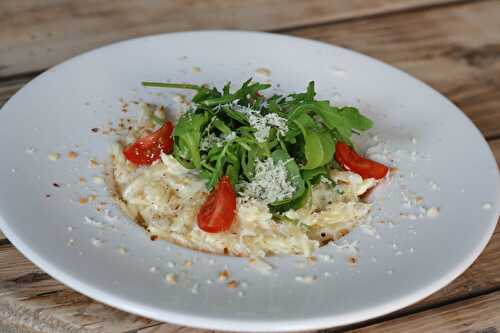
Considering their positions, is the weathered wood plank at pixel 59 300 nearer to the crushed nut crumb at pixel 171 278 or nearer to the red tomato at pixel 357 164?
the crushed nut crumb at pixel 171 278

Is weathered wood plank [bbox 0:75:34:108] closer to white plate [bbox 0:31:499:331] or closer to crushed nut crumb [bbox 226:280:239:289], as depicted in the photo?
white plate [bbox 0:31:499:331]

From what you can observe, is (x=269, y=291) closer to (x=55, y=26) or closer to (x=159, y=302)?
(x=159, y=302)

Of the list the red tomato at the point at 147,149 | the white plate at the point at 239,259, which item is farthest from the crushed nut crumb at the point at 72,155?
the red tomato at the point at 147,149

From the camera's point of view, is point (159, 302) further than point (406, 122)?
No

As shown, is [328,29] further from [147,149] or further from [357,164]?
[147,149]

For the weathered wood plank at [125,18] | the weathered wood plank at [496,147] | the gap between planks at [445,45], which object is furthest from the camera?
the weathered wood plank at [125,18]

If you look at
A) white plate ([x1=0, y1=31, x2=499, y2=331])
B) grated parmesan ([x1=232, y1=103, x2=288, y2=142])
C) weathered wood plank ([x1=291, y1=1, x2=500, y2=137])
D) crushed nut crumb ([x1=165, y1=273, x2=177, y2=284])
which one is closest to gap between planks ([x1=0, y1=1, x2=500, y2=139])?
weathered wood plank ([x1=291, y1=1, x2=500, y2=137])

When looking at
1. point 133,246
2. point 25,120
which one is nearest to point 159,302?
point 133,246
